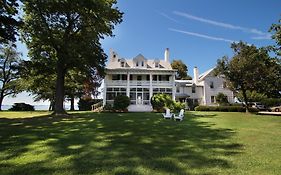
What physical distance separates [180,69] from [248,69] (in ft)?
106

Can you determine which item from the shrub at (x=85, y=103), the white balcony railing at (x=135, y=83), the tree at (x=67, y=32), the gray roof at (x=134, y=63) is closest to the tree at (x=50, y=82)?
A: the tree at (x=67, y=32)

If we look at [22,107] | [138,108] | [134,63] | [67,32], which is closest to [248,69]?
[138,108]

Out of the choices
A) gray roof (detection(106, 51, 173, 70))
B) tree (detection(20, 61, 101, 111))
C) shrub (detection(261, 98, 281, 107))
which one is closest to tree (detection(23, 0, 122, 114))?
tree (detection(20, 61, 101, 111))

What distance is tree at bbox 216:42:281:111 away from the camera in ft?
102

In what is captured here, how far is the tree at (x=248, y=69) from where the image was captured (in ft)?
102

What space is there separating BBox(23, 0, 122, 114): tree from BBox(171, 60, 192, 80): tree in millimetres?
37038

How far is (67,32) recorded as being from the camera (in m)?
26.7

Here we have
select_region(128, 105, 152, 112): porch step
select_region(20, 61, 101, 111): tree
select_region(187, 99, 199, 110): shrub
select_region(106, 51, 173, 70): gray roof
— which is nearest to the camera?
select_region(20, 61, 101, 111): tree

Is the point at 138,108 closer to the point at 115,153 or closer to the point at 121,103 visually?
the point at 121,103

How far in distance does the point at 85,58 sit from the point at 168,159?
19.6m

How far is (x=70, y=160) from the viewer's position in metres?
7.39

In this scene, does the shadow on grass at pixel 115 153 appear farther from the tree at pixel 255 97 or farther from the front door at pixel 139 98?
the tree at pixel 255 97

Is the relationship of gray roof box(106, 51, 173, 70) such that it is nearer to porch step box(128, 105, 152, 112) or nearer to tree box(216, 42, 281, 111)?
porch step box(128, 105, 152, 112)

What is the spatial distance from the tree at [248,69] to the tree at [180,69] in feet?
95.8
